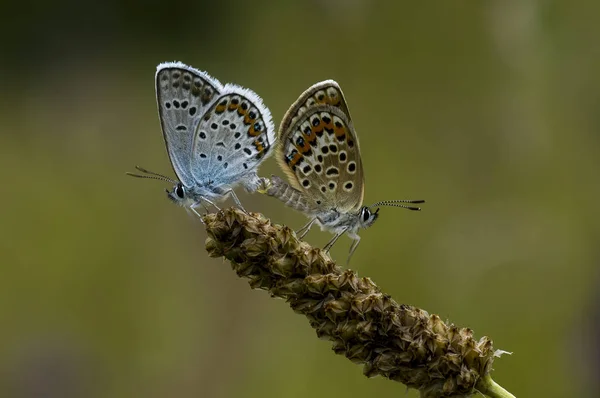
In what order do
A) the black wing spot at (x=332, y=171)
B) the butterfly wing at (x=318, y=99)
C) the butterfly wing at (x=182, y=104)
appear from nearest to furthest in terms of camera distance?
the butterfly wing at (x=318, y=99) → the black wing spot at (x=332, y=171) → the butterfly wing at (x=182, y=104)

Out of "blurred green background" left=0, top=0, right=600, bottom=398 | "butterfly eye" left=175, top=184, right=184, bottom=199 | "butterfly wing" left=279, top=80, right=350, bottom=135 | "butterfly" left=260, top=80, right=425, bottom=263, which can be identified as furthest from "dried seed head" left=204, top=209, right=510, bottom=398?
"blurred green background" left=0, top=0, right=600, bottom=398

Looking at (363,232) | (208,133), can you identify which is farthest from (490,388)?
(363,232)

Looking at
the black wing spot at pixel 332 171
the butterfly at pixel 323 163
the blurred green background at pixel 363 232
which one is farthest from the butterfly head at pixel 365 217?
the blurred green background at pixel 363 232

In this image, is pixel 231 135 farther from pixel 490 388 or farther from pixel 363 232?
pixel 363 232

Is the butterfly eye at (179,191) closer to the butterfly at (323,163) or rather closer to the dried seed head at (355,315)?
the butterfly at (323,163)

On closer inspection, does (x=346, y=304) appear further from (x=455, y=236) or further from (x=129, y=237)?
(x=129, y=237)

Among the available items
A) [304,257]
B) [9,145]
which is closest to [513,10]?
[304,257]
